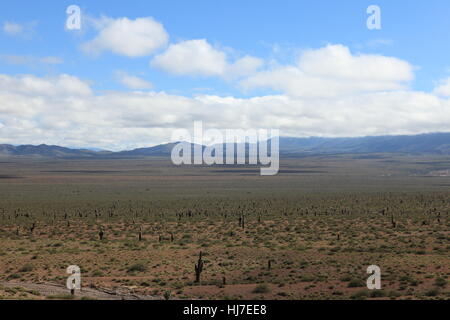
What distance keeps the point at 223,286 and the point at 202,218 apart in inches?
1139

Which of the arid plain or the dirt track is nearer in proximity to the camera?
the dirt track

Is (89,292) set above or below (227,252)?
above

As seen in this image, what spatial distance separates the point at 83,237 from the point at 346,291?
26842mm

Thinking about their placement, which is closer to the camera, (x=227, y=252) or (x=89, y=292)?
(x=89, y=292)

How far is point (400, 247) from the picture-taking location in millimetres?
33062

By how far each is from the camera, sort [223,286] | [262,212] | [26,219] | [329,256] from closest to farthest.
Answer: [223,286] < [329,256] < [26,219] < [262,212]

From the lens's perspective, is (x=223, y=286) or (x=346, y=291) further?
(x=223, y=286)

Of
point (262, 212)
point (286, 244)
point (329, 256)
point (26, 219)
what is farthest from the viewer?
point (262, 212)

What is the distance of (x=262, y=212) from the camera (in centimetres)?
5788

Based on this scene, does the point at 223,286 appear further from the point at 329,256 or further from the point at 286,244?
the point at 286,244

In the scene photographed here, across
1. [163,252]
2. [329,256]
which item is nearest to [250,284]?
[329,256]

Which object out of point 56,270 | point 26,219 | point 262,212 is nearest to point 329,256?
point 56,270

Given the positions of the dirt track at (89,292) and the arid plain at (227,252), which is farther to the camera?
the arid plain at (227,252)

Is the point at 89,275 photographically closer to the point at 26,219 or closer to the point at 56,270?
the point at 56,270
